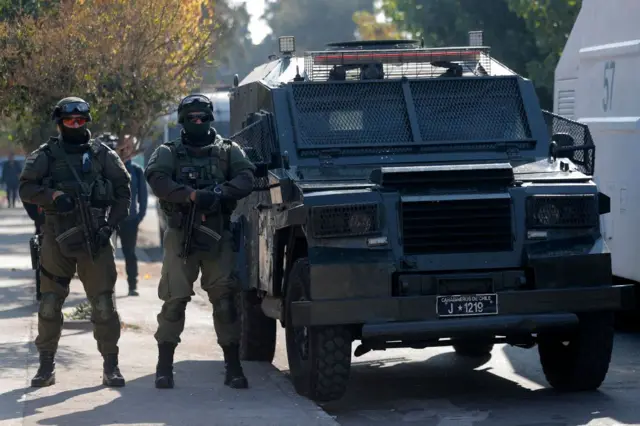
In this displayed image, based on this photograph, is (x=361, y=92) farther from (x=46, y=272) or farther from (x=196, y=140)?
(x=46, y=272)

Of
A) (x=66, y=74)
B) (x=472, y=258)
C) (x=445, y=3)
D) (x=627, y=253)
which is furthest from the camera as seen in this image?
(x=445, y=3)

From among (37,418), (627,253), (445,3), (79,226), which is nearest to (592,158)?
(627,253)

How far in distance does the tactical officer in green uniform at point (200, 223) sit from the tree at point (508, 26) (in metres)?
15.5

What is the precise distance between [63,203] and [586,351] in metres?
3.45

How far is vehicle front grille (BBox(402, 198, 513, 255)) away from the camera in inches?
351

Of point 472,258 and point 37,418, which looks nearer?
point 37,418

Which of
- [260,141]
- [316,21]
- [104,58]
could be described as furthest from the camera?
[316,21]

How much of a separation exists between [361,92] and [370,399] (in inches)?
84.8

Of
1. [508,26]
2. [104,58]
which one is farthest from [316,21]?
[104,58]

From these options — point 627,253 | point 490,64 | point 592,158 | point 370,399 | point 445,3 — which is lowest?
point 370,399

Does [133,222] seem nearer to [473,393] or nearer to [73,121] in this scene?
[73,121]

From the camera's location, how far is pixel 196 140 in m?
9.59

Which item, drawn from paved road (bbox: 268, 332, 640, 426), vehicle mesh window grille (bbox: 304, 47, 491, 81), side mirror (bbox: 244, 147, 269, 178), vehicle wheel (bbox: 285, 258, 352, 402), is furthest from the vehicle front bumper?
vehicle mesh window grille (bbox: 304, 47, 491, 81)

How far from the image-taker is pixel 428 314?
28.7 ft
